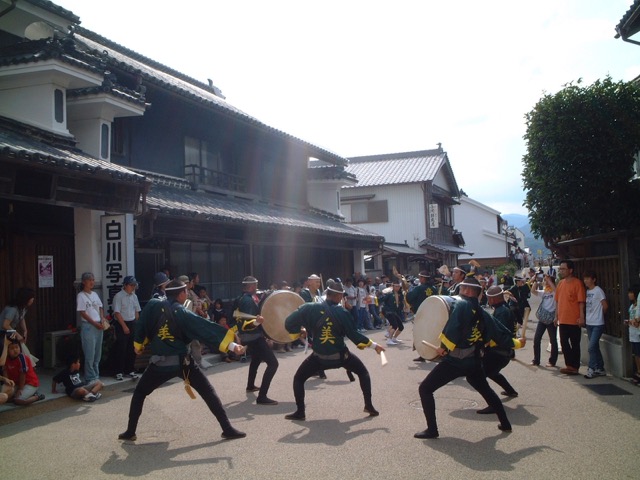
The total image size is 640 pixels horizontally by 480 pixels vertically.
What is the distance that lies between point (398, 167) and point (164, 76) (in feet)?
64.5

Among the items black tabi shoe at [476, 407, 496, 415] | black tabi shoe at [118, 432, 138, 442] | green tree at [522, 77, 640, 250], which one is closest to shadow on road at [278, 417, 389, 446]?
black tabi shoe at [476, 407, 496, 415]

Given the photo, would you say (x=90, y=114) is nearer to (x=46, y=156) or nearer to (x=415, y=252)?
(x=46, y=156)

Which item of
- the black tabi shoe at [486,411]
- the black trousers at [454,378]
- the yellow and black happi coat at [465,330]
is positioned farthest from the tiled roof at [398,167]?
the black trousers at [454,378]

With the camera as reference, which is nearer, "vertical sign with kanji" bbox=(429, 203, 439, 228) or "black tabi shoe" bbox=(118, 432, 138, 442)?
"black tabi shoe" bbox=(118, 432, 138, 442)

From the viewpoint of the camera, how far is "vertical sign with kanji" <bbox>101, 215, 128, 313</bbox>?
34.1 feet

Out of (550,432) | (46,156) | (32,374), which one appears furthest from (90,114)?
(550,432)

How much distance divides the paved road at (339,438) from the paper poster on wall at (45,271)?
2.72m

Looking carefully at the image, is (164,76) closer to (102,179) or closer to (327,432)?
(102,179)

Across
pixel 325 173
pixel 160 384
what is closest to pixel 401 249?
pixel 325 173

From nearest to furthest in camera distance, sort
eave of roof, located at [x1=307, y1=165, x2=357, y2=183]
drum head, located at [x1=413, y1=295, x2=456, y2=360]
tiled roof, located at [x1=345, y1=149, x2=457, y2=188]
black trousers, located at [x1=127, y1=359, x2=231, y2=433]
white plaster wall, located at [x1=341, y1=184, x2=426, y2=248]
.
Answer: black trousers, located at [x1=127, y1=359, x2=231, y2=433], drum head, located at [x1=413, y1=295, x2=456, y2=360], eave of roof, located at [x1=307, y1=165, x2=357, y2=183], white plaster wall, located at [x1=341, y1=184, x2=426, y2=248], tiled roof, located at [x1=345, y1=149, x2=457, y2=188]

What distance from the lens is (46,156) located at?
810 cm

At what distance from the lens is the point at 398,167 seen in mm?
34344

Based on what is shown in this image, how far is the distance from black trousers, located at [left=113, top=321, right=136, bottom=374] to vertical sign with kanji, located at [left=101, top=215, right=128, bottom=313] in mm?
932

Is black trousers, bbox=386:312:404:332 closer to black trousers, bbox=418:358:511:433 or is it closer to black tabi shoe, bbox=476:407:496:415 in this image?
black tabi shoe, bbox=476:407:496:415
